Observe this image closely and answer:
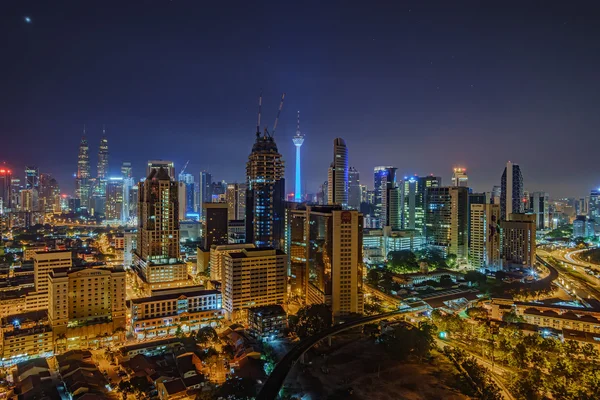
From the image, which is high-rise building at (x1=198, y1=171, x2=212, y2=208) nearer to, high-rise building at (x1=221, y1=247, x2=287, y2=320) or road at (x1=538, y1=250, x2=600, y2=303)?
high-rise building at (x1=221, y1=247, x2=287, y2=320)

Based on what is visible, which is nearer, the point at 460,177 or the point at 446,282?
the point at 446,282

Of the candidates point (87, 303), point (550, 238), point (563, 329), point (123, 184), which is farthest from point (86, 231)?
point (550, 238)

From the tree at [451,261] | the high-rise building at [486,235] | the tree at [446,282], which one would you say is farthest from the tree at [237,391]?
the high-rise building at [486,235]

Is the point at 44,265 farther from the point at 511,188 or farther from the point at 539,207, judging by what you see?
the point at 539,207

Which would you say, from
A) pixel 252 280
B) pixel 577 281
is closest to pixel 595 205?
pixel 577 281

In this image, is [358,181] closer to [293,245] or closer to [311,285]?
[293,245]

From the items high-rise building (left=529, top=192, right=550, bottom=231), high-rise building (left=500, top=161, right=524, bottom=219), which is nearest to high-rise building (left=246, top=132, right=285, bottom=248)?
high-rise building (left=500, top=161, right=524, bottom=219)
